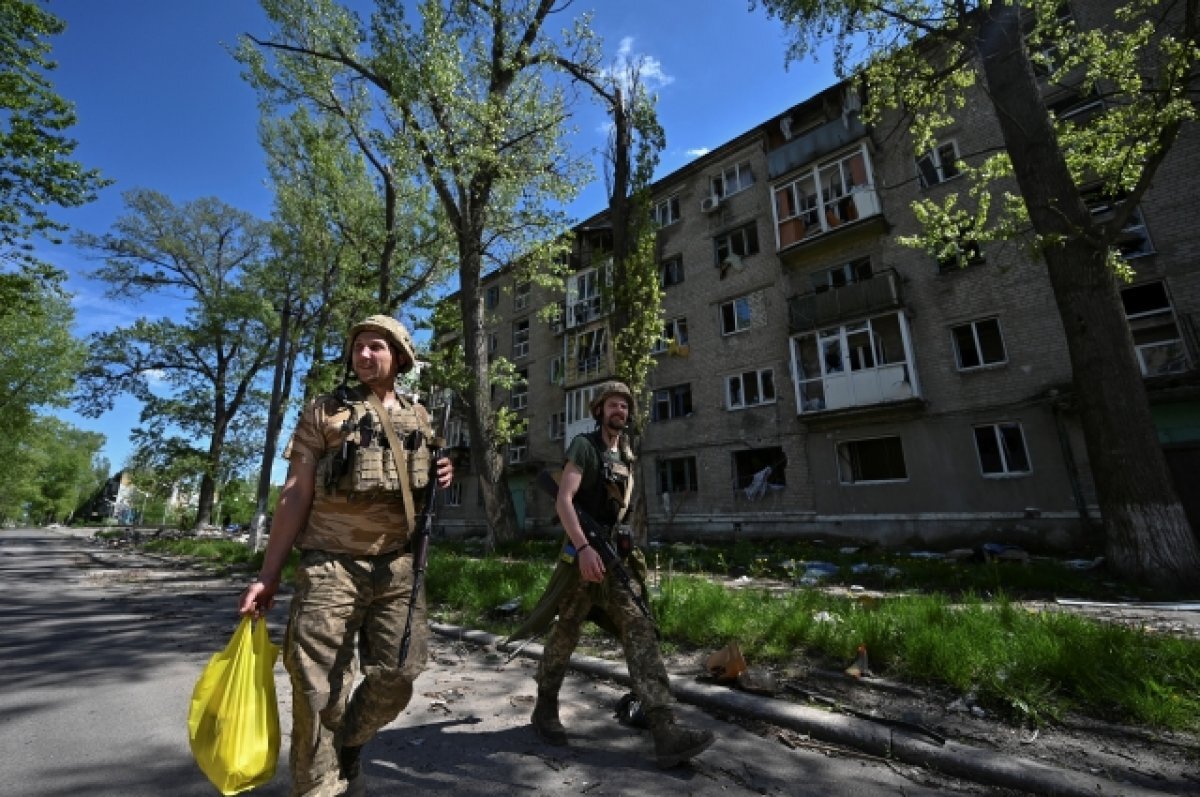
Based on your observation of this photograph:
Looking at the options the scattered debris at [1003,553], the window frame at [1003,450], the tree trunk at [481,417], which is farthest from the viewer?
the window frame at [1003,450]

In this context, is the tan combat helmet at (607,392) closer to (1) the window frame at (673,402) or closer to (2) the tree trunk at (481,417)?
(2) the tree trunk at (481,417)

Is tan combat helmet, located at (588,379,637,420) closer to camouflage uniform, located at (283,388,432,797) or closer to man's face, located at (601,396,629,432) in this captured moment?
man's face, located at (601,396,629,432)

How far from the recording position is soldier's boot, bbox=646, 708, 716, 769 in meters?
2.51

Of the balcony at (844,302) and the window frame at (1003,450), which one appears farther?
the balcony at (844,302)

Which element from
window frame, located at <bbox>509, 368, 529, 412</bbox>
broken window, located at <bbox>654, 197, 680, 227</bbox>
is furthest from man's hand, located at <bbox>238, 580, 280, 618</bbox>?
window frame, located at <bbox>509, 368, 529, 412</bbox>

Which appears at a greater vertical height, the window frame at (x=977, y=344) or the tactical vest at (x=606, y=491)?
the window frame at (x=977, y=344)

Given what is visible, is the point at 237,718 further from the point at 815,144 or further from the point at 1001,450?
the point at 815,144

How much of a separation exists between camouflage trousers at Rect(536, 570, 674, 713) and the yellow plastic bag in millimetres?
1493

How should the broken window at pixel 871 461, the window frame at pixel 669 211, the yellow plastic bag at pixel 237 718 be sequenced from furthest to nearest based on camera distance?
the window frame at pixel 669 211
the broken window at pixel 871 461
the yellow plastic bag at pixel 237 718

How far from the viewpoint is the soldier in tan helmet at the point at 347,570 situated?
202 centimetres

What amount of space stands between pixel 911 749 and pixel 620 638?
162 centimetres

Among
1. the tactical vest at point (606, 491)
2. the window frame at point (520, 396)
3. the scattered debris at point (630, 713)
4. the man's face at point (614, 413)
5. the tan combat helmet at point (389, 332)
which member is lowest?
the scattered debris at point (630, 713)

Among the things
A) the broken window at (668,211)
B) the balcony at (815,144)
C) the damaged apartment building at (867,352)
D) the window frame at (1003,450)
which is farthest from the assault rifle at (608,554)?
the broken window at (668,211)

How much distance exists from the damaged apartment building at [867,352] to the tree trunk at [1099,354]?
5.95ft
